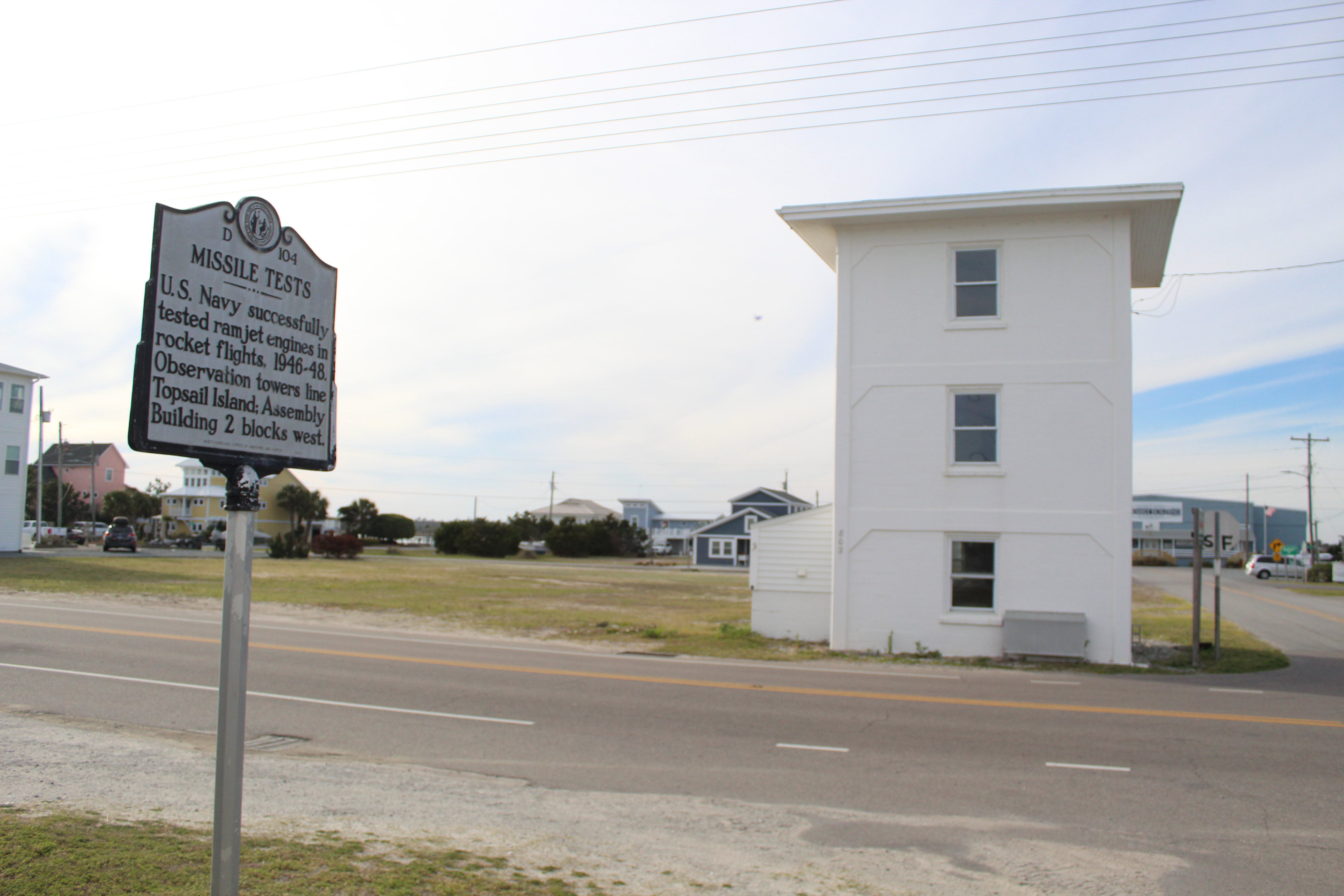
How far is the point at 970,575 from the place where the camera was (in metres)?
18.8

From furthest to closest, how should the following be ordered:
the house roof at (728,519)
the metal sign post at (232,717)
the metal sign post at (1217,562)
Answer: the house roof at (728,519) → the metal sign post at (1217,562) → the metal sign post at (232,717)

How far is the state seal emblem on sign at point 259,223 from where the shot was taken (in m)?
4.12

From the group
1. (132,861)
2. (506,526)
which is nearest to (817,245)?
(132,861)

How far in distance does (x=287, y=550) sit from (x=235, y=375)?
201ft

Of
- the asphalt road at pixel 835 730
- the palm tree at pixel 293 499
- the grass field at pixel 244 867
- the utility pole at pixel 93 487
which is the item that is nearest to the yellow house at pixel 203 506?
the palm tree at pixel 293 499

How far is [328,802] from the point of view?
23.4 feet

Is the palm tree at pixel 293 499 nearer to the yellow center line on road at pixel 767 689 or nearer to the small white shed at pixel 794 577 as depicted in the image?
the yellow center line on road at pixel 767 689

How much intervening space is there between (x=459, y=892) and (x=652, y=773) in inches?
148

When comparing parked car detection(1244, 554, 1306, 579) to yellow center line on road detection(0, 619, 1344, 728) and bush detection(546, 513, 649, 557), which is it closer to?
bush detection(546, 513, 649, 557)

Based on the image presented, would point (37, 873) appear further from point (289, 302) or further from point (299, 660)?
point (299, 660)

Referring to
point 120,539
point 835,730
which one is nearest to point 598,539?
point 120,539

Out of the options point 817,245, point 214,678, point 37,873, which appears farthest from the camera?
point 817,245

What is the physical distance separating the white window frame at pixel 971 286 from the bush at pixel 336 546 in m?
51.4

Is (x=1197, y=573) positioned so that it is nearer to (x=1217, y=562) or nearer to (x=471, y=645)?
(x=1217, y=562)
